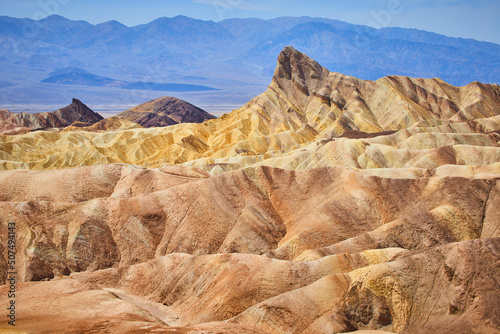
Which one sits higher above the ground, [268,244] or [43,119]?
[43,119]

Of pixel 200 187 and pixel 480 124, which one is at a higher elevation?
pixel 480 124

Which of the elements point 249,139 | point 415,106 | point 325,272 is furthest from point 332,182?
point 415,106

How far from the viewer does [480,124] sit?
313 feet

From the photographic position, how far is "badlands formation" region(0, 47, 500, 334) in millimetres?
29453

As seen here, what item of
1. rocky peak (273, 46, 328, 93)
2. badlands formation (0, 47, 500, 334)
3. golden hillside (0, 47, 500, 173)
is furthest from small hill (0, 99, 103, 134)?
rocky peak (273, 46, 328, 93)

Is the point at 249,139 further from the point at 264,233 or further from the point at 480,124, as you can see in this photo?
the point at 264,233

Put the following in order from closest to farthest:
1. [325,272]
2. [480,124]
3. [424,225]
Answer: [325,272]
[424,225]
[480,124]

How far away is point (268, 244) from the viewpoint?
150ft

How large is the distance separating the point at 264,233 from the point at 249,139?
210 ft

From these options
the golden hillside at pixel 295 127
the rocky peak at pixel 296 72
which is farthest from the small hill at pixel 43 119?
the rocky peak at pixel 296 72

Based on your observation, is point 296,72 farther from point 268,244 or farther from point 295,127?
point 268,244

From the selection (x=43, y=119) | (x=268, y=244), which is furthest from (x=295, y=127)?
(x=43, y=119)

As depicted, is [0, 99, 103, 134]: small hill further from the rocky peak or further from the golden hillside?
the rocky peak

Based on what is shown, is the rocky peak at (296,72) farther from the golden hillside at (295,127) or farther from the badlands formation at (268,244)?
the badlands formation at (268,244)
